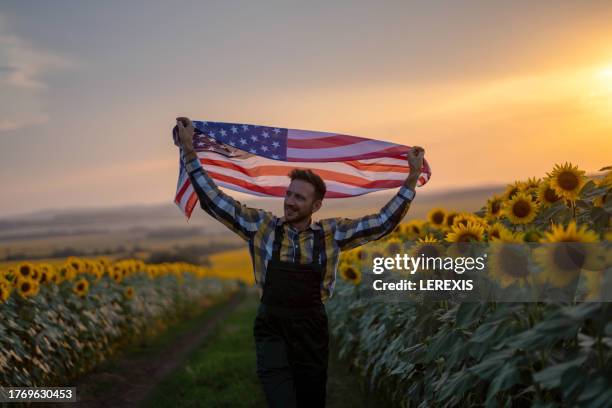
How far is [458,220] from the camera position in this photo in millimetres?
5598

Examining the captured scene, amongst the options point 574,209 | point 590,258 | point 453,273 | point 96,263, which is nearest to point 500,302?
point 590,258

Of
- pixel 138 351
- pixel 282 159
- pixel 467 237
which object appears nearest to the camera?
pixel 467 237

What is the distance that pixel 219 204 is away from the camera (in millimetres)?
4742

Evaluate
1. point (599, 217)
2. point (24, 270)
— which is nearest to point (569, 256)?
point (599, 217)

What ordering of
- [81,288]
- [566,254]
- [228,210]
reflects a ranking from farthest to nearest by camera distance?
[81,288] < [228,210] < [566,254]

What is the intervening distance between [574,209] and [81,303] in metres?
8.28

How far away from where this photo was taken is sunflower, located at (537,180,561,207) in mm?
5340

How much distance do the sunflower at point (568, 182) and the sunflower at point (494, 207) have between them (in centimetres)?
87

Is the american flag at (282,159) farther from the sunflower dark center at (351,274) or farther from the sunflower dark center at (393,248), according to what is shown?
the sunflower dark center at (351,274)

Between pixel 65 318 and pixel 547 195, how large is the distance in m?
7.50

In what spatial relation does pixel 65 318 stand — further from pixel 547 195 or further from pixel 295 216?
pixel 547 195

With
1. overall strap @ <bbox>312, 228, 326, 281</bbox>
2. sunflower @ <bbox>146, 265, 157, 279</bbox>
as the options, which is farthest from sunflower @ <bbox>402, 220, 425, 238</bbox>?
sunflower @ <bbox>146, 265, 157, 279</bbox>

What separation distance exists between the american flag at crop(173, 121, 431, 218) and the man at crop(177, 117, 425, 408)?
47.6 inches

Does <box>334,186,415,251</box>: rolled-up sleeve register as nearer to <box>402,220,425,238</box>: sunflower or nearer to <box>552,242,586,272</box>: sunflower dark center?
<box>552,242,586,272</box>: sunflower dark center
